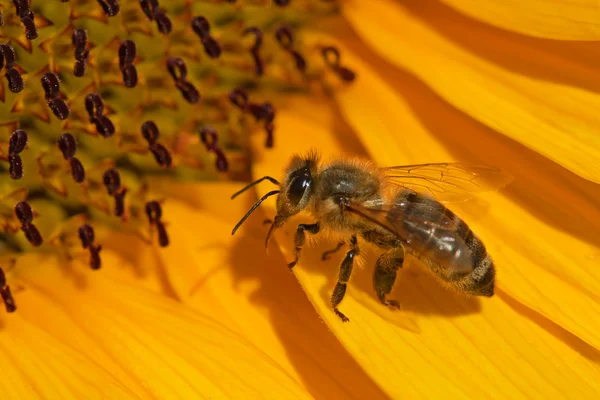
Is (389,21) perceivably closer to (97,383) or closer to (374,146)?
(374,146)

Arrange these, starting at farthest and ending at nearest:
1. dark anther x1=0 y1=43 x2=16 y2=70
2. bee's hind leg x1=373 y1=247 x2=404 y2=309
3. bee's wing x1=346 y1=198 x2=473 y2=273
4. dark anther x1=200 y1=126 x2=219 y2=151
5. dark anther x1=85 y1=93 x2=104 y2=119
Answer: dark anther x1=200 y1=126 x2=219 y2=151, dark anther x1=85 y1=93 x2=104 y2=119, dark anther x1=0 y1=43 x2=16 y2=70, bee's hind leg x1=373 y1=247 x2=404 y2=309, bee's wing x1=346 y1=198 x2=473 y2=273

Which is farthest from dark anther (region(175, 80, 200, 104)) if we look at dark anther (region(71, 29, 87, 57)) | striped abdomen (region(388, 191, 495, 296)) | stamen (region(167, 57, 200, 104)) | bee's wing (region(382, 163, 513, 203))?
striped abdomen (region(388, 191, 495, 296))

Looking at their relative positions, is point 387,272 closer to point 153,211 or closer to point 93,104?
point 153,211

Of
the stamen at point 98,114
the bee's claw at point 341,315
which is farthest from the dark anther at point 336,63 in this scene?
the bee's claw at point 341,315

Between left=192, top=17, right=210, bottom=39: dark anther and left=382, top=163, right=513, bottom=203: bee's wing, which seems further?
left=192, top=17, right=210, bottom=39: dark anther

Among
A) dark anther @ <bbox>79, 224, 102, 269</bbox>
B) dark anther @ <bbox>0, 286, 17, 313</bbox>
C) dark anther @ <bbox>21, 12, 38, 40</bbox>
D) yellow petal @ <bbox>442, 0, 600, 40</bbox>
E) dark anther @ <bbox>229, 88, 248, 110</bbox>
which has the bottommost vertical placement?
dark anther @ <bbox>0, 286, 17, 313</bbox>

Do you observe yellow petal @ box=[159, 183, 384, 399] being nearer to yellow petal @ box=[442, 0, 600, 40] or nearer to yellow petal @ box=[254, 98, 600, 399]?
yellow petal @ box=[254, 98, 600, 399]

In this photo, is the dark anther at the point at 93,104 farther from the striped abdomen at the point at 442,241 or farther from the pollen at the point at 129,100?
the striped abdomen at the point at 442,241

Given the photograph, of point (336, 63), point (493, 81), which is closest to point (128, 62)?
point (336, 63)
